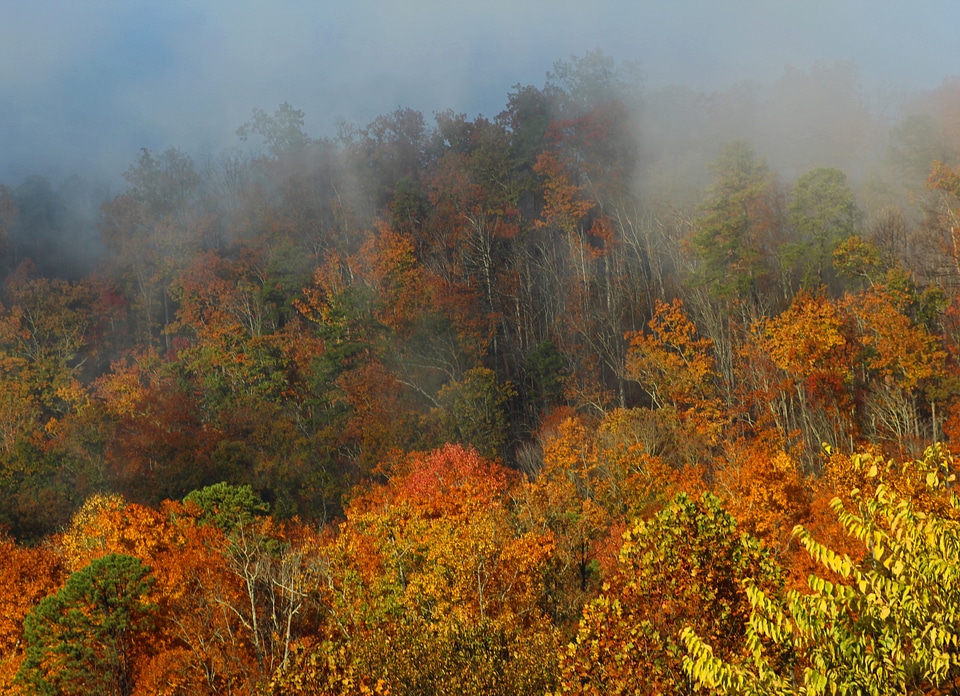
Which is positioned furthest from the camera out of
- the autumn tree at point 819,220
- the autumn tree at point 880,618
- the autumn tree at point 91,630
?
the autumn tree at point 819,220

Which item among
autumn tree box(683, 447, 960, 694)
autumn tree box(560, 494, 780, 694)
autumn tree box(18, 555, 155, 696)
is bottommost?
autumn tree box(18, 555, 155, 696)

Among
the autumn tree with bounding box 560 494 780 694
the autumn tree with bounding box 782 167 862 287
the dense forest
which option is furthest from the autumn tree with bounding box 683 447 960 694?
the autumn tree with bounding box 782 167 862 287

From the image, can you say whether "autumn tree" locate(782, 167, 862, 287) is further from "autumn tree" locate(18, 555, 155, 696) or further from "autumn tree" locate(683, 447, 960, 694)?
"autumn tree" locate(683, 447, 960, 694)

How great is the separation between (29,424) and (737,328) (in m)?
51.8

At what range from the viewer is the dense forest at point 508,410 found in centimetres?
1212

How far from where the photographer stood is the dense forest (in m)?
12.1

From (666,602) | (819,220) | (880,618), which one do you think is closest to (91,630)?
(666,602)

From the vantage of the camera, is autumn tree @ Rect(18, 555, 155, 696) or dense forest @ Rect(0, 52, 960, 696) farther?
autumn tree @ Rect(18, 555, 155, 696)

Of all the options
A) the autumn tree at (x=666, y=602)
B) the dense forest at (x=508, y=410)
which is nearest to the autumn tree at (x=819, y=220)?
the dense forest at (x=508, y=410)

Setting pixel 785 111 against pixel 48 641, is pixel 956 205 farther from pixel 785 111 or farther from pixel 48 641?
pixel 48 641

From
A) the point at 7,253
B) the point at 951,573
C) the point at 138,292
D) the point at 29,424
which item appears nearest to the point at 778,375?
the point at 951,573

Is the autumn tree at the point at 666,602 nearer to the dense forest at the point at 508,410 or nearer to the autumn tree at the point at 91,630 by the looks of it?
the dense forest at the point at 508,410

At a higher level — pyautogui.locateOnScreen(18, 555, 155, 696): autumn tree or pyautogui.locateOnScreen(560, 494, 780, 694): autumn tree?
pyautogui.locateOnScreen(560, 494, 780, 694): autumn tree

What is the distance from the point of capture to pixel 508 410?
2180 inches
